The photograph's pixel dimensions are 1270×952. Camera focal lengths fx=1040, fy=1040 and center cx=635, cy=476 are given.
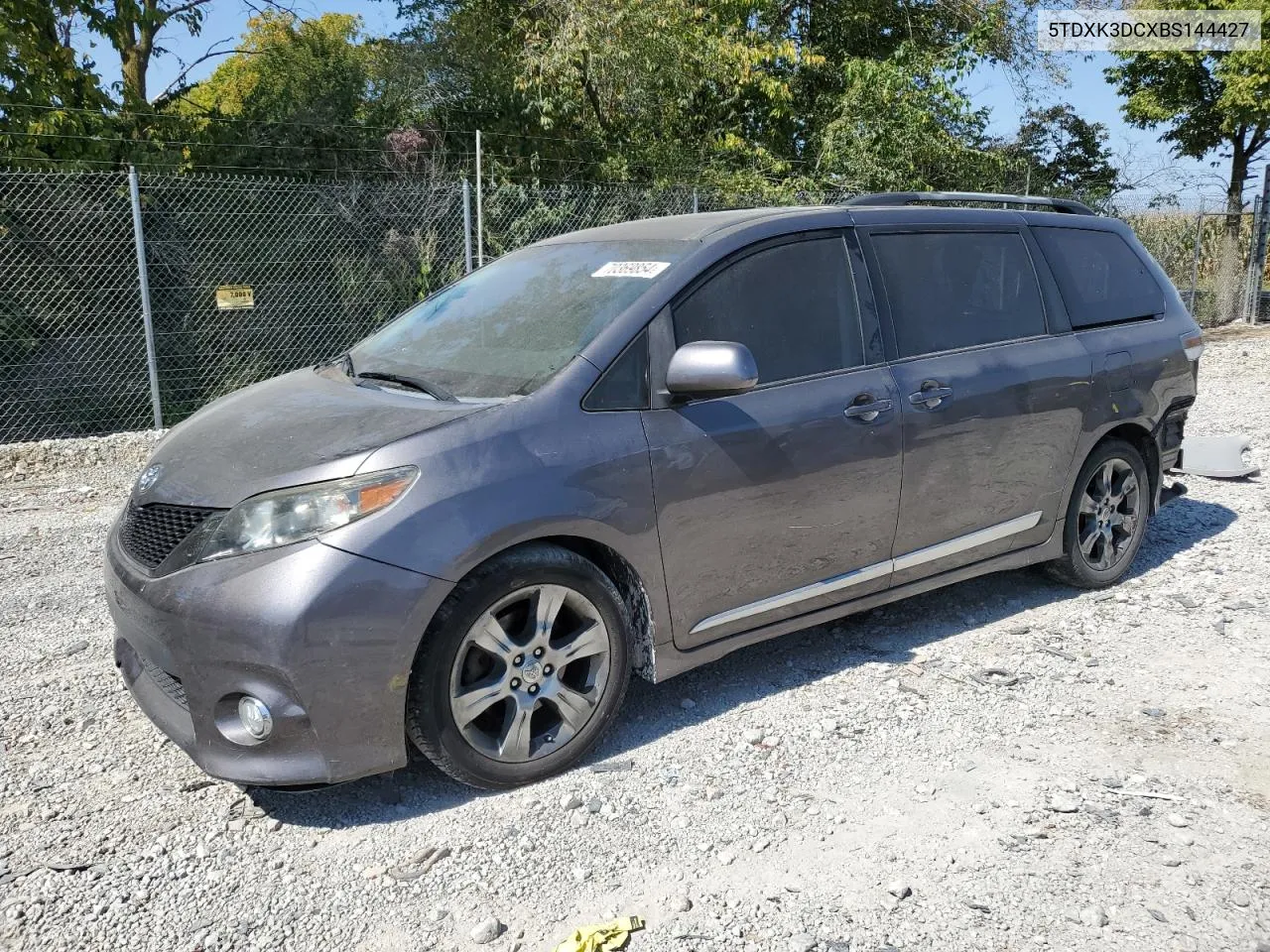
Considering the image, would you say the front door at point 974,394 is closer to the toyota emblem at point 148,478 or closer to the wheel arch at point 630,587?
the wheel arch at point 630,587

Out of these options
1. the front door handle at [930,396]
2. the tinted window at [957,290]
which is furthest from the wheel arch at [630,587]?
the tinted window at [957,290]

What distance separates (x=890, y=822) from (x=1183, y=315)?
3.64 metres

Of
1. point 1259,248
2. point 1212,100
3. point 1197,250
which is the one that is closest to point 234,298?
point 1197,250

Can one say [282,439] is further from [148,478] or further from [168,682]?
[168,682]

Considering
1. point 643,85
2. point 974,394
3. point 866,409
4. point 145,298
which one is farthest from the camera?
point 643,85

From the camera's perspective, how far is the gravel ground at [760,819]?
2695 millimetres

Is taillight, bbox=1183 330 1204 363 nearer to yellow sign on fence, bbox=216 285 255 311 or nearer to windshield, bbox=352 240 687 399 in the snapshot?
windshield, bbox=352 240 687 399

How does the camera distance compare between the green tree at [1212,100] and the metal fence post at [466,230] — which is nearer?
the metal fence post at [466,230]

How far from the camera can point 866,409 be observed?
397 cm

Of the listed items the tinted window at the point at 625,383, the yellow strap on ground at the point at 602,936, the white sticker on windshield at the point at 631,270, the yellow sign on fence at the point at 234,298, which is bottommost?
the yellow strap on ground at the point at 602,936

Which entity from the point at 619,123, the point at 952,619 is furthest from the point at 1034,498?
the point at 619,123

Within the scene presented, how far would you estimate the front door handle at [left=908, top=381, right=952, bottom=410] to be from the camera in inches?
162

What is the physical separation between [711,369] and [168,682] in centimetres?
196

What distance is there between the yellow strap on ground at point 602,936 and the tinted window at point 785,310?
1.90m
